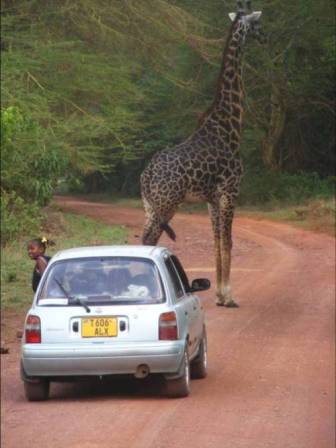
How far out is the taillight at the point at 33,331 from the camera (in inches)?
402

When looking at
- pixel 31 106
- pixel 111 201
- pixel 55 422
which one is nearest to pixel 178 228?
pixel 31 106

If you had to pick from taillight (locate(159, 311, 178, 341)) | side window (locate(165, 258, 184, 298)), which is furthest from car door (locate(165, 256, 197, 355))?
taillight (locate(159, 311, 178, 341))

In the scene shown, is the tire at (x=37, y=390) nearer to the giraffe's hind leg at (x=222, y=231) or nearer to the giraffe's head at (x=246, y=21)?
the giraffe's hind leg at (x=222, y=231)

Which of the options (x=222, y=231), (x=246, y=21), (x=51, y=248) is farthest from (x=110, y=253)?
(x=51, y=248)

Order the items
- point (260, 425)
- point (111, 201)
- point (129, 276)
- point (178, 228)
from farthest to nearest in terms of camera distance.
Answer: point (111, 201) < point (178, 228) < point (129, 276) < point (260, 425)

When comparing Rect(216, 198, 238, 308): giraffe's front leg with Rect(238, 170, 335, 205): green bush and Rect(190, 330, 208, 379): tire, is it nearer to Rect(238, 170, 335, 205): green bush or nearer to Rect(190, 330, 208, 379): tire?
Rect(190, 330, 208, 379): tire

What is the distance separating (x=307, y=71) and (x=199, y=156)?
22485 mm

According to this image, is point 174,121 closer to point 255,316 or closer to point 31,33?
point 31,33

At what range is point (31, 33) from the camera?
2222cm

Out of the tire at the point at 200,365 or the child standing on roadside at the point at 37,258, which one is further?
the child standing on roadside at the point at 37,258

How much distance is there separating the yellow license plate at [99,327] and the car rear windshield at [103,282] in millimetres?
174

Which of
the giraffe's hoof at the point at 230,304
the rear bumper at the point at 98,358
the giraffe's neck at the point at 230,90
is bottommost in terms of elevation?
the giraffe's hoof at the point at 230,304

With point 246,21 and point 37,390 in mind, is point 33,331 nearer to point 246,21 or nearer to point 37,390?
point 37,390

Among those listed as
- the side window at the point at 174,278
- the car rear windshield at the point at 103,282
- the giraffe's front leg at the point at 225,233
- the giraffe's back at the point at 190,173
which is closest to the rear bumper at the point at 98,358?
the car rear windshield at the point at 103,282
